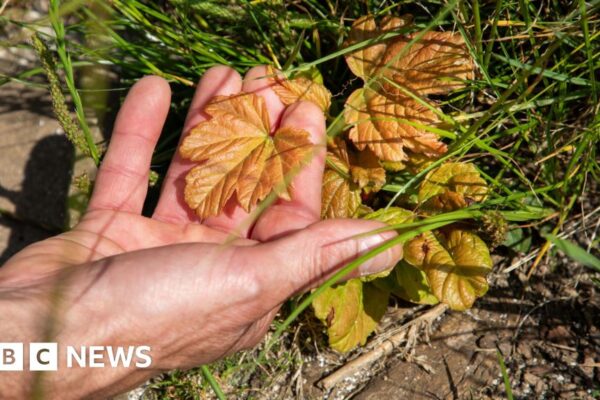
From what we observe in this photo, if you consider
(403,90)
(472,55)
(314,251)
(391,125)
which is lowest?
(314,251)

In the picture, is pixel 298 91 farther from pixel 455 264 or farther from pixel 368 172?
pixel 455 264

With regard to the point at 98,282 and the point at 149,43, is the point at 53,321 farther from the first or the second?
the point at 149,43

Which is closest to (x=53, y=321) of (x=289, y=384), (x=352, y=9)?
(x=289, y=384)

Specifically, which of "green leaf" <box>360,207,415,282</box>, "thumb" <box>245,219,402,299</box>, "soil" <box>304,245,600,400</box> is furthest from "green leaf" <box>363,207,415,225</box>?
"soil" <box>304,245,600,400</box>

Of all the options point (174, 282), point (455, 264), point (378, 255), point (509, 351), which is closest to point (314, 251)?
Answer: point (378, 255)

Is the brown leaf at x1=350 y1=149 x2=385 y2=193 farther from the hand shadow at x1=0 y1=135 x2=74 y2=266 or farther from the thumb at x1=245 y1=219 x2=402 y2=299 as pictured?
the hand shadow at x1=0 y1=135 x2=74 y2=266

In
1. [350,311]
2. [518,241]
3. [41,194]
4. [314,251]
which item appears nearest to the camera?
[314,251]
